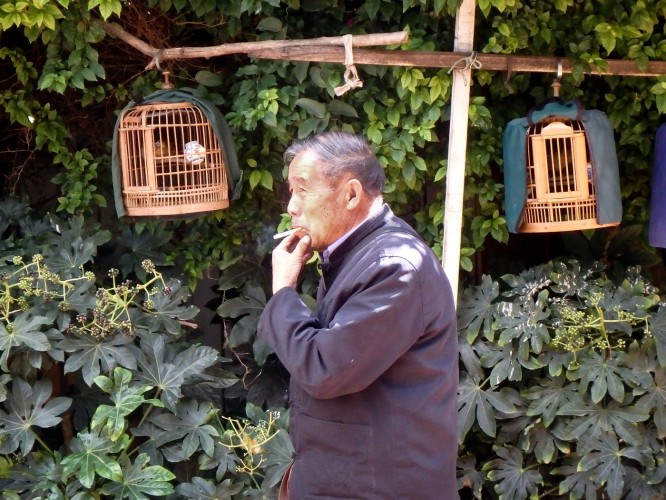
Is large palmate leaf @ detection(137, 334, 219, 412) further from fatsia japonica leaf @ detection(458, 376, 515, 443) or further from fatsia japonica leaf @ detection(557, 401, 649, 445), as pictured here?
fatsia japonica leaf @ detection(557, 401, 649, 445)

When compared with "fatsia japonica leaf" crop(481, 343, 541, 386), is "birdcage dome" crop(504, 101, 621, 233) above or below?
above

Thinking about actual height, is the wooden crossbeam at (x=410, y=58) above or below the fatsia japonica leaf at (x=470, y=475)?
above

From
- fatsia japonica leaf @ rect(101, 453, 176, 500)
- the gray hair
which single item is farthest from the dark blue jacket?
fatsia japonica leaf @ rect(101, 453, 176, 500)

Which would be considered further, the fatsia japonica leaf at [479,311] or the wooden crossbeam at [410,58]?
the fatsia japonica leaf at [479,311]

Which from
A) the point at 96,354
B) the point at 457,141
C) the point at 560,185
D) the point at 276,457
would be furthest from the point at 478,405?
the point at 96,354

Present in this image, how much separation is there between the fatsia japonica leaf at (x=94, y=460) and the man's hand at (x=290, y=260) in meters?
1.35

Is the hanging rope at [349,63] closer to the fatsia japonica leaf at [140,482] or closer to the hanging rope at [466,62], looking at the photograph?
the hanging rope at [466,62]

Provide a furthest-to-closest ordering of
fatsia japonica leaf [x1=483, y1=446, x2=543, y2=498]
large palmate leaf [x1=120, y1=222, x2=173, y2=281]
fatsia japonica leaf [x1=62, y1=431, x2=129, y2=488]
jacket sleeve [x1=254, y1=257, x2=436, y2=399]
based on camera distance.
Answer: large palmate leaf [x1=120, y1=222, x2=173, y2=281] < fatsia japonica leaf [x1=483, y1=446, x2=543, y2=498] < fatsia japonica leaf [x1=62, y1=431, x2=129, y2=488] < jacket sleeve [x1=254, y1=257, x2=436, y2=399]

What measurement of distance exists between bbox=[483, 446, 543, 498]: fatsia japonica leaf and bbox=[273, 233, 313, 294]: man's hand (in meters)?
1.80

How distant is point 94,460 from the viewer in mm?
3330

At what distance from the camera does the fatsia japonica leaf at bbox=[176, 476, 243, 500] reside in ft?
11.6

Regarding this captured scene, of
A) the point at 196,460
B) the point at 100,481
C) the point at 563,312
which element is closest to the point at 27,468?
the point at 100,481

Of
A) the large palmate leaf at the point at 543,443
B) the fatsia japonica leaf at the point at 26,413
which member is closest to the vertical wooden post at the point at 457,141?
the large palmate leaf at the point at 543,443

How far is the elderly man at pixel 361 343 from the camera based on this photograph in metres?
2.08
